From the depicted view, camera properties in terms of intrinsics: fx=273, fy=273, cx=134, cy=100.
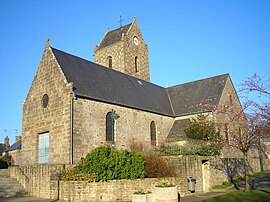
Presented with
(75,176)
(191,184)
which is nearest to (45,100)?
(75,176)

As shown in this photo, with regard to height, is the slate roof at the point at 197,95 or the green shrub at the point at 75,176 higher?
the slate roof at the point at 197,95

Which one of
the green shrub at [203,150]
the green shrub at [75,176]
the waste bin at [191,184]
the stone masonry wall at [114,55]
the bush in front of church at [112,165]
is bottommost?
the waste bin at [191,184]

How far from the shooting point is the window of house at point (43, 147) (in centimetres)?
1957

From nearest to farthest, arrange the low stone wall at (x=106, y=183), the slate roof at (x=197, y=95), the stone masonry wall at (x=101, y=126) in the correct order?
the low stone wall at (x=106, y=183) < the stone masonry wall at (x=101, y=126) < the slate roof at (x=197, y=95)

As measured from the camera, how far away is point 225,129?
1010 inches

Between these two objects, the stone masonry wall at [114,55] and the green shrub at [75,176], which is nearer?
the green shrub at [75,176]

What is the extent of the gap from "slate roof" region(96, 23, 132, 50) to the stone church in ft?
30.0

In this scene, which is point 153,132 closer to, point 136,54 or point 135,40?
point 136,54

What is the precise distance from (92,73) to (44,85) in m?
3.99

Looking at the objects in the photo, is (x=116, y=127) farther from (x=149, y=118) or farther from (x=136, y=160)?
(x=136, y=160)

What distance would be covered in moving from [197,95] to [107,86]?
36.9 ft

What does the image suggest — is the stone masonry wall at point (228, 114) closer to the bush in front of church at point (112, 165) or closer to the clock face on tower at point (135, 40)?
the bush in front of church at point (112, 165)

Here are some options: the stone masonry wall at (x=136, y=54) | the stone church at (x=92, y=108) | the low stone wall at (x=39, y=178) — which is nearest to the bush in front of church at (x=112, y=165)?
the stone church at (x=92, y=108)

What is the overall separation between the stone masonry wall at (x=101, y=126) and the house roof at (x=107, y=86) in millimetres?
551
